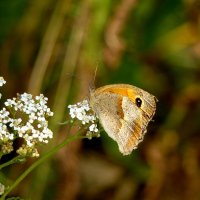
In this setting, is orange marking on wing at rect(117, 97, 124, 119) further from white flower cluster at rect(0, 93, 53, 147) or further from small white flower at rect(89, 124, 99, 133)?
white flower cluster at rect(0, 93, 53, 147)

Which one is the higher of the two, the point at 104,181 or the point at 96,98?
the point at 104,181

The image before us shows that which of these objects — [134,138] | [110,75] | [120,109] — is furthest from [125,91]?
[110,75]

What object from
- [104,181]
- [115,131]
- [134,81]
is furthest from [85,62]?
[115,131]

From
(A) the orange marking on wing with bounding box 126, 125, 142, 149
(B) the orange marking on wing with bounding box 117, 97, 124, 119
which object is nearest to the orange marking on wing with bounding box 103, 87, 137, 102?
(B) the orange marking on wing with bounding box 117, 97, 124, 119

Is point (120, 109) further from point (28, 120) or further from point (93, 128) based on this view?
point (28, 120)

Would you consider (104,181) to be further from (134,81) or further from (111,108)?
(111,108)
